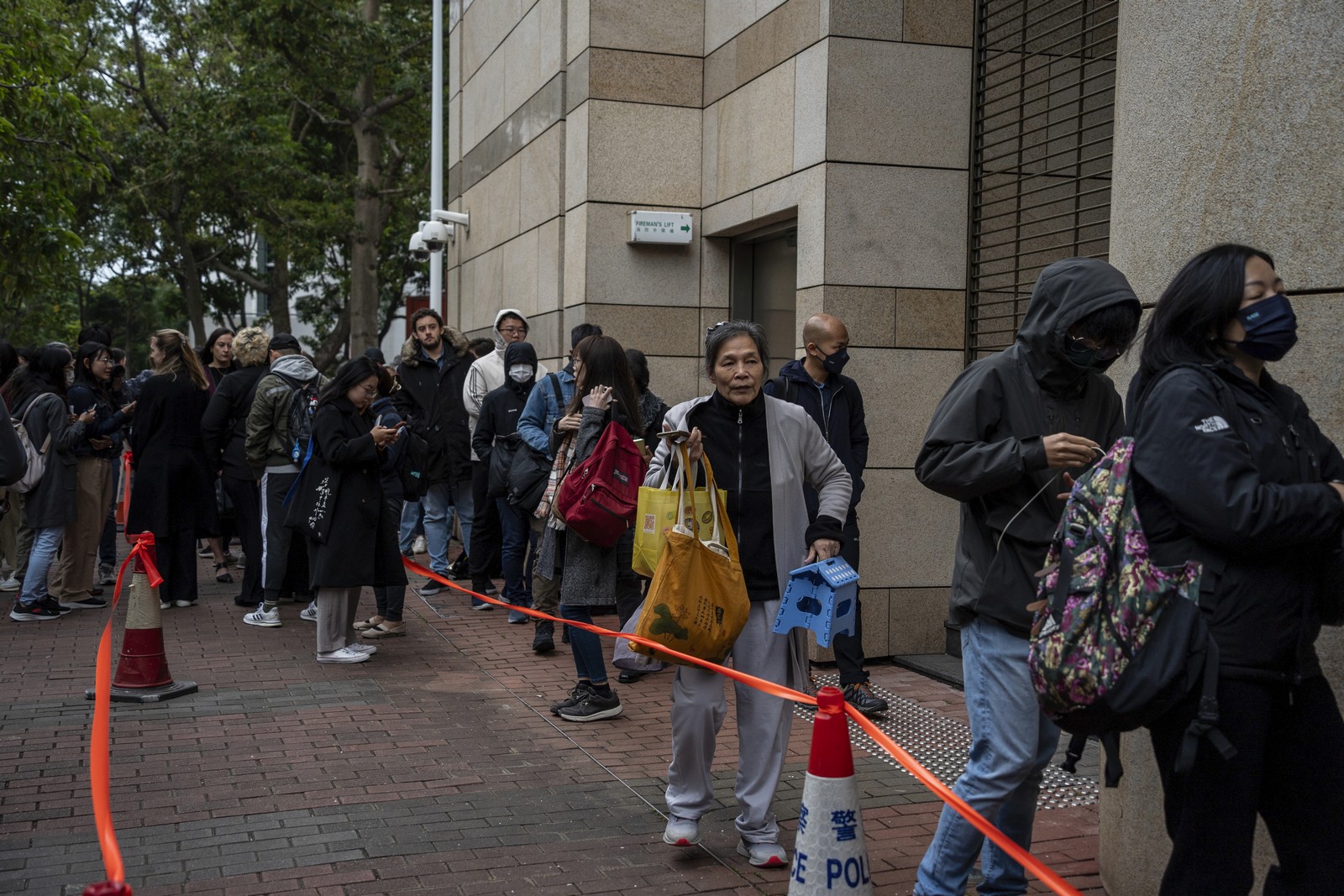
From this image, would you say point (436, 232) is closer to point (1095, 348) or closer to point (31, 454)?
point (31, 454)

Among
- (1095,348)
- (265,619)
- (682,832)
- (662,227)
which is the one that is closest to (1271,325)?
(1095,348)

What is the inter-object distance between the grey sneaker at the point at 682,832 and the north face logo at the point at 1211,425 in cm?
256

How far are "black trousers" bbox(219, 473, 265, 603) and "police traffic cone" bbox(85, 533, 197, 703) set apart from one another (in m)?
2.82

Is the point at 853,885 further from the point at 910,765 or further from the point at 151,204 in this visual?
the point at 151,204

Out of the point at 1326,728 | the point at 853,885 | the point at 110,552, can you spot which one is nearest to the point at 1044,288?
the point at 1326,728

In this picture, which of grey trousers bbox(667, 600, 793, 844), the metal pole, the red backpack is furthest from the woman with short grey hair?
the metal pole

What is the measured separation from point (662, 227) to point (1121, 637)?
7.83 m

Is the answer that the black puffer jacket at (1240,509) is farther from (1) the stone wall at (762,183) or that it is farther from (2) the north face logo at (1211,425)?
(1) the stone wall at (762,183)

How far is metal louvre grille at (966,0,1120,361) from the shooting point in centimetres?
761

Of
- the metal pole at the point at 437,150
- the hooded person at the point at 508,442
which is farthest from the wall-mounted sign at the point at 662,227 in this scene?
the metal pole at the point at 437,150

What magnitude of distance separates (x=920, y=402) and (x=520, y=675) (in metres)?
3.01

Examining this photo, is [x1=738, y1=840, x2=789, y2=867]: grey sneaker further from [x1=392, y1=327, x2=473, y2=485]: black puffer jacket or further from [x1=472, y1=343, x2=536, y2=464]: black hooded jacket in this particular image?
[x1=392, y1=327, x2=473, y2=485]: black puffer jacket

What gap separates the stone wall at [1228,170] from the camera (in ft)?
12.4

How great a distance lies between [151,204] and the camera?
28.3m
